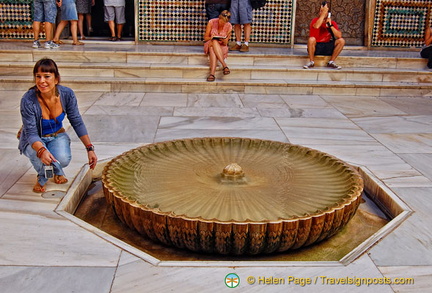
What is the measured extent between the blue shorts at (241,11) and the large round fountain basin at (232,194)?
4.42m

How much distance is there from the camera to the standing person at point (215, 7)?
26.3 ft

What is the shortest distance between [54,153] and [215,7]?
559 centimetres

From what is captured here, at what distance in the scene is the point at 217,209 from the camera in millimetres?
2844

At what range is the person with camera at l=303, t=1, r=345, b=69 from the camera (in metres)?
7.39

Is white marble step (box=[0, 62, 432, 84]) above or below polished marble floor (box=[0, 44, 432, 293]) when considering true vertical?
above

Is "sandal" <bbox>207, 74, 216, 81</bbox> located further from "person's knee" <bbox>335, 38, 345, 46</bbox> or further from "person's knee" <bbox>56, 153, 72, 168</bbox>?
"person's knee" <bbox>56, 153, 72, 168</bbox>

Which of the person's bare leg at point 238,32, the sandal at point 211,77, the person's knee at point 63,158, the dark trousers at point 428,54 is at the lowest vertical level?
the person's knee at point 63,158

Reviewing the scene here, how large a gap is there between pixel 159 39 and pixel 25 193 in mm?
6071

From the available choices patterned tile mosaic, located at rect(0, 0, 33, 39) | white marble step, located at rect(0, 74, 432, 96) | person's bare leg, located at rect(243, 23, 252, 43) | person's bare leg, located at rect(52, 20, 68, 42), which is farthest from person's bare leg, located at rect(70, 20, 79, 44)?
person's bare leg, located at rect(243, 23, 252, 43)

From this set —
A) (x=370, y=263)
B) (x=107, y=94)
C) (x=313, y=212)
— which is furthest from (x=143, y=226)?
(x=107, y=94)

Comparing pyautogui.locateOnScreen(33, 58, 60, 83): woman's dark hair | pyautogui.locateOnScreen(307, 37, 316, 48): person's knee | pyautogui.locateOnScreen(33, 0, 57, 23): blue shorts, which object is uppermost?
pyautogui.locateOnScreen(33, 0, 57, 23): blue shorts

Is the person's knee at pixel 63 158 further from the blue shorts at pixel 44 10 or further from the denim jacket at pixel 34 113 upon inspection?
the blue shorts at pixel 44 10

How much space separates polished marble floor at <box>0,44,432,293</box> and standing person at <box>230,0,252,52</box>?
150cm

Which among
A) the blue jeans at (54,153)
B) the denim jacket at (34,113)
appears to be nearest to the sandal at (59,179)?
the blue jeans at (54,153)
